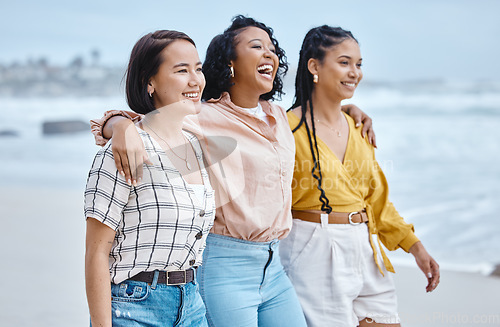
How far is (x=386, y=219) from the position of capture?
2.14 meters

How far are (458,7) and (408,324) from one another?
17156mm

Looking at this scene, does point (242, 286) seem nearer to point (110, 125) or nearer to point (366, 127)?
point (110, 125)

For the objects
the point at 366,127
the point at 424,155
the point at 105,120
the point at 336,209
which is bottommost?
the point at 336,209

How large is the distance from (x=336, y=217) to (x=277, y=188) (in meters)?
0.31

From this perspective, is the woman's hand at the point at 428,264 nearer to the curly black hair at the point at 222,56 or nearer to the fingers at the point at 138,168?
the curly black hair at the point at 222,56

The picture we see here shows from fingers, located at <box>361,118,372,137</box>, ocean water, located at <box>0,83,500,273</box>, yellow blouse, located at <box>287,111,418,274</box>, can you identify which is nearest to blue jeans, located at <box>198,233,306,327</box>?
yellow blouse, located at <box>287,111,418,274</box>

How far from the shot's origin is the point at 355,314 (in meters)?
2.03

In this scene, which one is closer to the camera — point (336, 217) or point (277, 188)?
point (277, 188)

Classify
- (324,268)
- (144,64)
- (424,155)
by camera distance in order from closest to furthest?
(144,64), (324,268), (424,155)

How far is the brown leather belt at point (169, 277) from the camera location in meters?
1.30

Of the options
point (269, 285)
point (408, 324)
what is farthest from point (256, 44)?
point (408, 324)

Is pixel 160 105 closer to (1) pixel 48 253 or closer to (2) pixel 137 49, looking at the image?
(2) pixel 137 49

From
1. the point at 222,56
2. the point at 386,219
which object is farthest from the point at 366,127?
the point at 222,56

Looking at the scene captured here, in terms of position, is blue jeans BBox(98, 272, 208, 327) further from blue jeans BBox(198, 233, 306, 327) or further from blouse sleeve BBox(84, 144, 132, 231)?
blue jeans BBox(198, 233, 306, 327)
